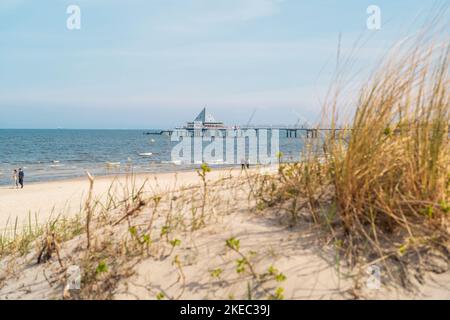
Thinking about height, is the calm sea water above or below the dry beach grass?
below

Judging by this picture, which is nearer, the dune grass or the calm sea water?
the dune grass

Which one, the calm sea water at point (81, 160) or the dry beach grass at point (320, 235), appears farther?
the calm sea water at point (81, 160)

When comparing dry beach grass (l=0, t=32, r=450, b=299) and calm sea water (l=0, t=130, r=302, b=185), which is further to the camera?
calm sea water (l=0, t=130, r=302, b=185)

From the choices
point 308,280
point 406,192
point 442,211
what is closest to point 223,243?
point 308,280

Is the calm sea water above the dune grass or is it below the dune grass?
below

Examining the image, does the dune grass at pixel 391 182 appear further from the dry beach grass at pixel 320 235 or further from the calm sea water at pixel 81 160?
the calm sea water at pixel 81 160

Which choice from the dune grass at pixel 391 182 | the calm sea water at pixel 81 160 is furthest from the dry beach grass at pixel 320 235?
the calm sea water at pixel 81 160

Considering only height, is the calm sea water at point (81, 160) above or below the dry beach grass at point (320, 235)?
below

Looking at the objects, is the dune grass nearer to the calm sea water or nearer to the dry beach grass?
the dry beach grass

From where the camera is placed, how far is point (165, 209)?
3211 mm

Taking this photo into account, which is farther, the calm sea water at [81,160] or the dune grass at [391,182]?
the calm sea water at [81,160]

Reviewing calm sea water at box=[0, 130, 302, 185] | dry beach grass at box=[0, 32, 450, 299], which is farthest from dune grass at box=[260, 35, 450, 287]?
calm sea water at box=[0, 130, 302, 185]
